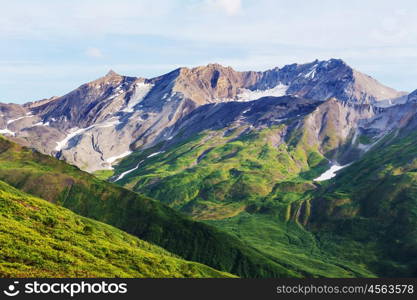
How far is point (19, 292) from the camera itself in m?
80.2

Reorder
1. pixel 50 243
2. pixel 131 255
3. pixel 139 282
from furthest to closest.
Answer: pixel 131 255 < pixel 50 243 < pixel 139 282

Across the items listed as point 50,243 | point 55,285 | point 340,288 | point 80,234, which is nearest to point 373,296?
point 340,288

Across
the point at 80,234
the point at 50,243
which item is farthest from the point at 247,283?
the point at 80,234

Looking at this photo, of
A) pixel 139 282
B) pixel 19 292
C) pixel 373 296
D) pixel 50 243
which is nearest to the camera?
pixel 19 292

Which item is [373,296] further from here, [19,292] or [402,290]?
[19,292]

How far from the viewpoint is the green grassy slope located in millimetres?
126588

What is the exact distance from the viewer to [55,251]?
463ft

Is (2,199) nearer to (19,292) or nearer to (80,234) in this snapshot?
(80,234)

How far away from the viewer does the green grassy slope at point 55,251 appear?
12659 cm

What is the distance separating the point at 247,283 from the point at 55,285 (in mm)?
34202

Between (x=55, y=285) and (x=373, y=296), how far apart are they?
56630 millimetres

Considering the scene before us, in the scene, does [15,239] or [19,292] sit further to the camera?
[15,239]

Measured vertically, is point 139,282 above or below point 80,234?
above

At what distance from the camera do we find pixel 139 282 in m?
88.6
